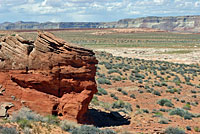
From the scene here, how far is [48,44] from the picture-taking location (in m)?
14.6

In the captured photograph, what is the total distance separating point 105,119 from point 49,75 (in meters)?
4.33

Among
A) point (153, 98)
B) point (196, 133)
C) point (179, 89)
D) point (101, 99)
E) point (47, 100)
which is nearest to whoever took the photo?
point (47, 100)

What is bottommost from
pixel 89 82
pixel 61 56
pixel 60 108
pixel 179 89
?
pixel 179 89

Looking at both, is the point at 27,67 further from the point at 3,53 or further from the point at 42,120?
the point at 42,120

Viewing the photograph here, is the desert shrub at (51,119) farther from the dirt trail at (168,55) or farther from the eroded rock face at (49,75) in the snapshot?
the dirt trail at (168,55)

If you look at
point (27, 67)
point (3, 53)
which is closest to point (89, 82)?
point (27, 67)

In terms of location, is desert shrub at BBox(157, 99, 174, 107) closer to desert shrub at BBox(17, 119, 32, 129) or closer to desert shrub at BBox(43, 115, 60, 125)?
desert shrub at BBox(43, 115, 60, 125)

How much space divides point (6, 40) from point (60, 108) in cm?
441

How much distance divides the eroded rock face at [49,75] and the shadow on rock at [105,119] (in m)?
1.30

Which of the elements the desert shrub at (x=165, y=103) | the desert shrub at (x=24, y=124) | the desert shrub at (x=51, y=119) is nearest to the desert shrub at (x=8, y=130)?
the desert shrub at (x=24, y=124)

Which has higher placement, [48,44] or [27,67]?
[48,44]

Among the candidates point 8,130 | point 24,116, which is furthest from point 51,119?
point 8,130

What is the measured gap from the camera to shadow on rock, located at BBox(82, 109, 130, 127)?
15.7 m

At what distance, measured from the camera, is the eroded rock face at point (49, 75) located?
47.0ft
